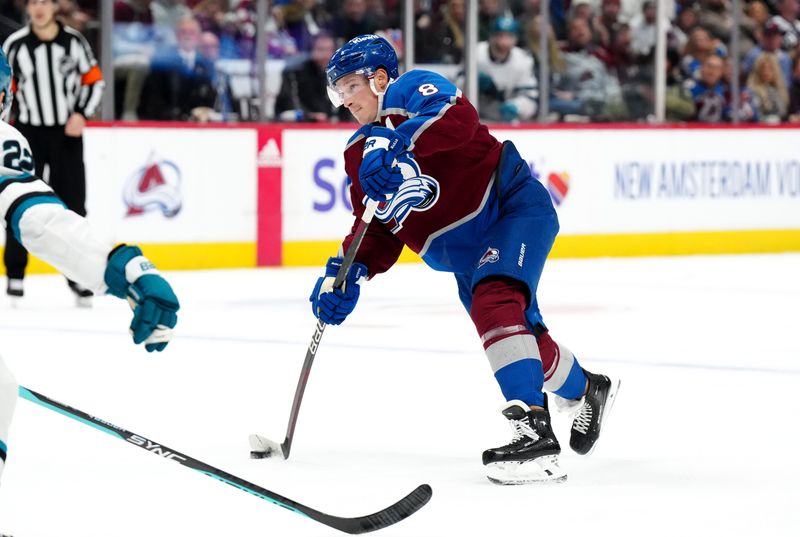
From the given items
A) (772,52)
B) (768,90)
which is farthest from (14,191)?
(772,52)

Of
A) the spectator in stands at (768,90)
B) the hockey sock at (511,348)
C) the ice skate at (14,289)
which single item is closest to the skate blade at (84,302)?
the ice skate at (14,289)

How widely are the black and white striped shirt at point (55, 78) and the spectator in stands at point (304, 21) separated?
2.44 metres

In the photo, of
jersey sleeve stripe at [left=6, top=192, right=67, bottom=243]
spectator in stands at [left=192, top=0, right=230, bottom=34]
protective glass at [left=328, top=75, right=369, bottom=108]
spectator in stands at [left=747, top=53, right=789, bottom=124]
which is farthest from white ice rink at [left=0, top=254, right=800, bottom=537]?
spectator in stands at [left=747, top=53, right=789, bottom=124]

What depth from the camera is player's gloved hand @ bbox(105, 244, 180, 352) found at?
7.40ft

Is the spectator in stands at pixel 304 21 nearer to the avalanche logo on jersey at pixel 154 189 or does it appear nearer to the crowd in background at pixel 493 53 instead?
the crowd in background at pixel 493 53

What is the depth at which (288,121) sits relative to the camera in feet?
30.1

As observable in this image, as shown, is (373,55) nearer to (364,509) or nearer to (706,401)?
(364,509)

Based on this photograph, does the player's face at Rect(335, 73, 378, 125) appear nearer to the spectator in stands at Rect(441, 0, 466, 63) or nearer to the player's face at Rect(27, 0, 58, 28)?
the player's face at Rect(27, 0, 58, 28)

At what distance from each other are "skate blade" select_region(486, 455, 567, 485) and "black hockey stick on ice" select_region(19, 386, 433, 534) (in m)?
0.46

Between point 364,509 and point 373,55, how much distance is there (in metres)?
1.01

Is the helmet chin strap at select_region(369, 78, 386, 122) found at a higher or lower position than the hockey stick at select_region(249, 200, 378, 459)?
higher

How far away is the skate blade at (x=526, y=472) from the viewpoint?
3172 millimetres

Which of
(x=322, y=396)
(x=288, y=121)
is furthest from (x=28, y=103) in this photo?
(x=322, y=396)

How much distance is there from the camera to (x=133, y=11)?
8547mm
